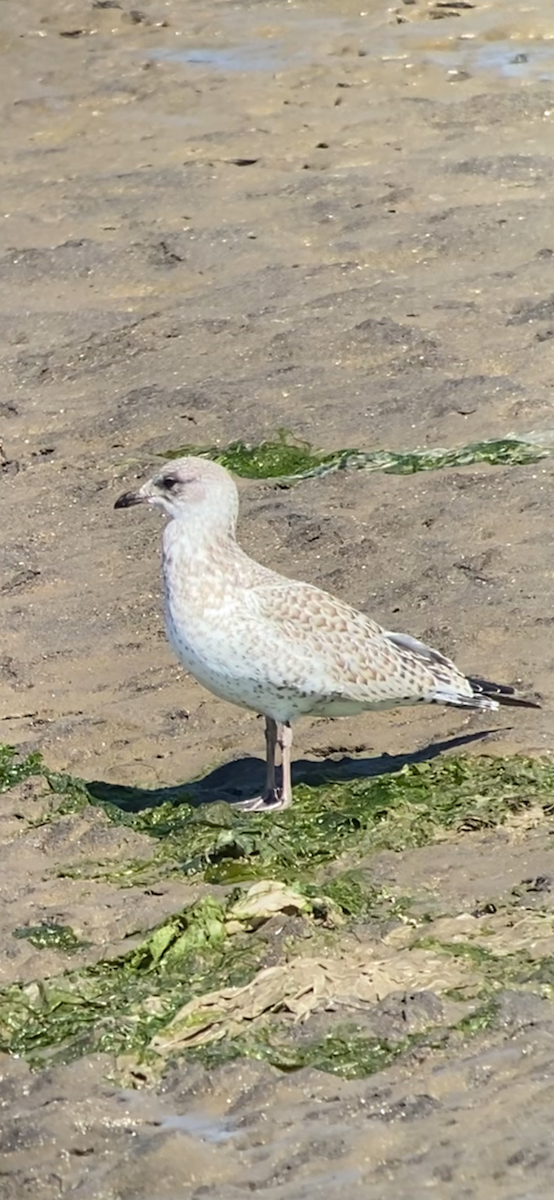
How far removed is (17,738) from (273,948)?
2209 millimetres

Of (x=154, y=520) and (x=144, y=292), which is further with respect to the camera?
(x=144, y=292)

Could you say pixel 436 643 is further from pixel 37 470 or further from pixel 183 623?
pixel 37 470

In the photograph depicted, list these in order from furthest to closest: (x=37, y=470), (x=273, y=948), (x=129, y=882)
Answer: (x=37, y=470), (x=129, y=882), (x=273, y=948)

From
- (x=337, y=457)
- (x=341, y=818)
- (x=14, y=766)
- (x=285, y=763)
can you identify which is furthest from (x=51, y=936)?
(x=337, y=457)

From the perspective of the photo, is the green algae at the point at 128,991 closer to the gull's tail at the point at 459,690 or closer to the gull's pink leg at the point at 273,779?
the gull's pink leg at the point at 273,779

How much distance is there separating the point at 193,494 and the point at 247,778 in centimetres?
98

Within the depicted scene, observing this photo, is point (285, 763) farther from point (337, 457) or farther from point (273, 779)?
point (337, 457)

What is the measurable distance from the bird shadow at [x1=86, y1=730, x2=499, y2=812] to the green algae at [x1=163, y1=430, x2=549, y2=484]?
219 centimetres

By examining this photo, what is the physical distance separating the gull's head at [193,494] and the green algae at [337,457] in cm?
225

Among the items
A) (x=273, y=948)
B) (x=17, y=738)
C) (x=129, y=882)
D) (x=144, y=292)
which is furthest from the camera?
(x=144, y=292)

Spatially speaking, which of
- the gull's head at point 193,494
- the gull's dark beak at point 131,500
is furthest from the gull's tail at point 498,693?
the gull's dark beak at point 131,500

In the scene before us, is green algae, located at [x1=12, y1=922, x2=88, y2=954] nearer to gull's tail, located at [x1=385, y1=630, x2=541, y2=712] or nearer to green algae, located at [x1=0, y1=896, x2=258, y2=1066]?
green algae, located at [x1=0, y1=896, x2=258, y2=1066]

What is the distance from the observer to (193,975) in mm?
5777

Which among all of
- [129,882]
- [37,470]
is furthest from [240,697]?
[37,470]
